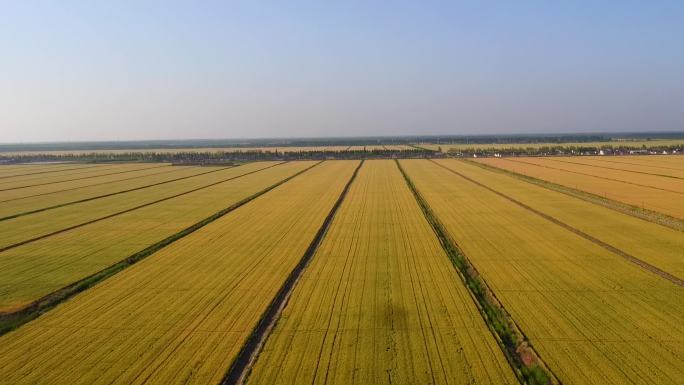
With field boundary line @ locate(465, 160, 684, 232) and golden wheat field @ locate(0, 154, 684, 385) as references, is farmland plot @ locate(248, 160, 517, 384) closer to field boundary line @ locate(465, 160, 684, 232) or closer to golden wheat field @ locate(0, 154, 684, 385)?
golden wheat field @ locate(0, 154, 684, 385)

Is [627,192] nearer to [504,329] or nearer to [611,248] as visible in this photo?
[611,248]

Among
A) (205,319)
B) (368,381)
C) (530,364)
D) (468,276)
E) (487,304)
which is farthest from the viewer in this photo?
(468,276)

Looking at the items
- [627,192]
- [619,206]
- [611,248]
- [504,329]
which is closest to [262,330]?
[504,329]

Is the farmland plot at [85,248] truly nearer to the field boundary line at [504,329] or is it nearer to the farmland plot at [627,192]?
the field boundary line at [504,329]

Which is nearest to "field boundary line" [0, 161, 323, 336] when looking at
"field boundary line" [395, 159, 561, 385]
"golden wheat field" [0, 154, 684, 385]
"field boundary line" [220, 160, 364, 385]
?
"golden wheat field" [0, 154, 684, 385]

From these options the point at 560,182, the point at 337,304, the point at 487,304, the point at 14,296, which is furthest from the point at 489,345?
the point at 560,182

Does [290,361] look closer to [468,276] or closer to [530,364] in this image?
[530,364]
